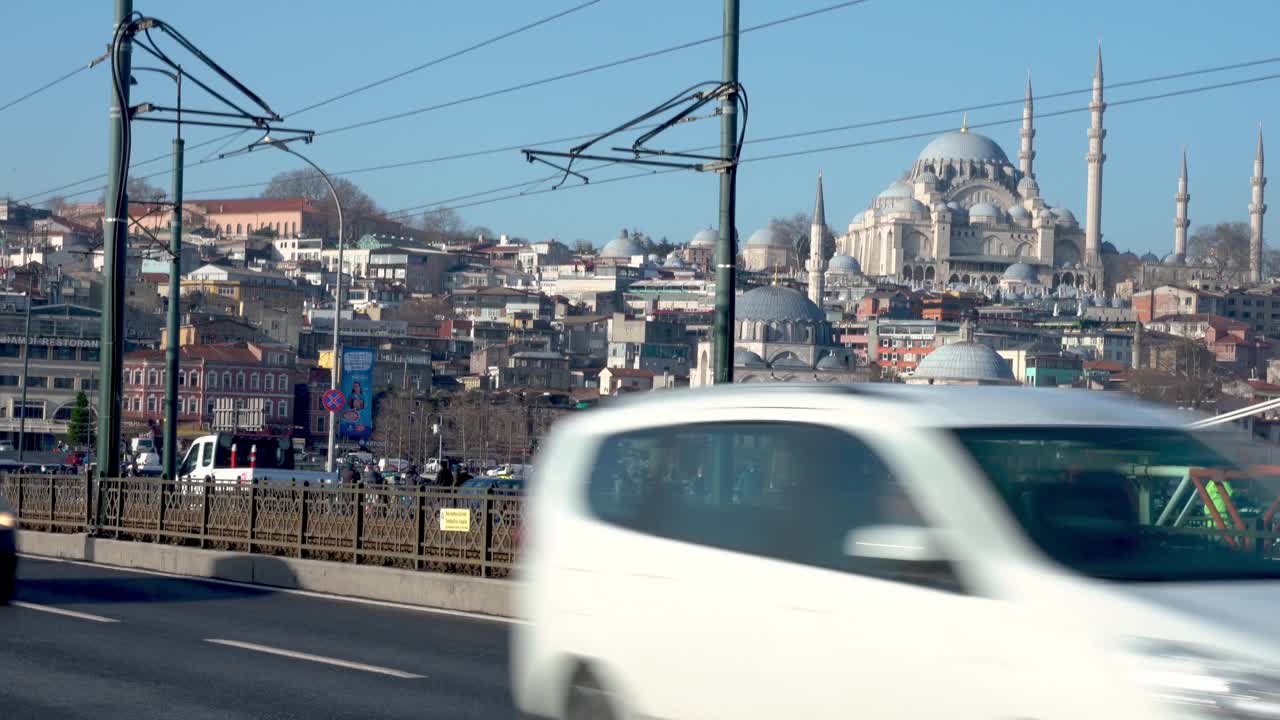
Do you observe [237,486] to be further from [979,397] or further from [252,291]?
[252,291]

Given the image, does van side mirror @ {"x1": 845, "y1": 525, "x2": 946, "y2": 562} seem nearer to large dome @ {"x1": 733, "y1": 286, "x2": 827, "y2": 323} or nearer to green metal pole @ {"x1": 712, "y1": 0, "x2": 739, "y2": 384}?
green metal pole @ {"x1": 712, "y1": 0, "x2": 739, "y2": 384}

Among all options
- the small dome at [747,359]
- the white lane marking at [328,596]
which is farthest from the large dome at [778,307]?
the white lane marking at [328,596]

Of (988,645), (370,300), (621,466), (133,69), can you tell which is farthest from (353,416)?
(370,300)

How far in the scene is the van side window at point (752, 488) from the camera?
514 cm

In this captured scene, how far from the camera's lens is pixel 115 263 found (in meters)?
19.6

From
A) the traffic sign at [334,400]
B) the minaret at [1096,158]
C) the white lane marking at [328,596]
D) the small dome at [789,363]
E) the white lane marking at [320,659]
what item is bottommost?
the white lane marking at [328,596]

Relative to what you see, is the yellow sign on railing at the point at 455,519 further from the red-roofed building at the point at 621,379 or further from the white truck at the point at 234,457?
the red-roofed building at the point at 621,379

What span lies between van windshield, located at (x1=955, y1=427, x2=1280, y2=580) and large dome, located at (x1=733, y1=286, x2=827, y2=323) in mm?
136141

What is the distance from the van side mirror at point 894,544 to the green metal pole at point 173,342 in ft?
64.0

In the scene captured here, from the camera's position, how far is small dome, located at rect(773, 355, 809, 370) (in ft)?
441

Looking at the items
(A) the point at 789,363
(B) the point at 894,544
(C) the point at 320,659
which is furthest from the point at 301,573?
(A) the point at 789,363

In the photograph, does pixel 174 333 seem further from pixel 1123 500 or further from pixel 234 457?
pixel 1123 500

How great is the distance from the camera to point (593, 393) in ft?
384

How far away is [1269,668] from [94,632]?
858cm
